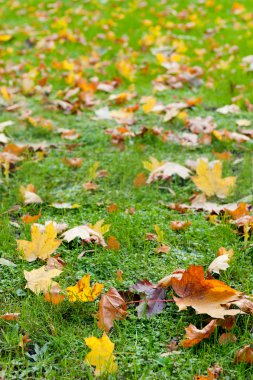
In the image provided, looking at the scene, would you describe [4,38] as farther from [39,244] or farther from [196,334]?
[196,334]

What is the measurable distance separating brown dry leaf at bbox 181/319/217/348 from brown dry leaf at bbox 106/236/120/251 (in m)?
0.63

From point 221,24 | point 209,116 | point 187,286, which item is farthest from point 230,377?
point 221,24

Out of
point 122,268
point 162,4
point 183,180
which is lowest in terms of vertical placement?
Answer: point 162,4

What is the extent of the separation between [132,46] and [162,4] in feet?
7.38

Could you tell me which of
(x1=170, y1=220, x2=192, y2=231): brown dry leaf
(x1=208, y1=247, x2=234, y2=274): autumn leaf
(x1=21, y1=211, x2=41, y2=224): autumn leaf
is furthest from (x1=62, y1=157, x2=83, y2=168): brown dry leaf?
(x1=208, y1=247, x2=234, y2=274): autumn leaf

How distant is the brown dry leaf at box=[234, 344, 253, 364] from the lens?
1.64 metres

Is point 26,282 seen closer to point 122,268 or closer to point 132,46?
point 122,268

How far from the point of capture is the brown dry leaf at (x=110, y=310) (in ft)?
5.94

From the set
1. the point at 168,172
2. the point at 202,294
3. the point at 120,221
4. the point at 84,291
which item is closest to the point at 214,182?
the point at 168,172

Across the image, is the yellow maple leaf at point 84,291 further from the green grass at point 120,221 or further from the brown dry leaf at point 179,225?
the brown dry leaf at point 179,225

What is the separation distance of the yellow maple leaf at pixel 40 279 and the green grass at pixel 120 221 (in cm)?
4

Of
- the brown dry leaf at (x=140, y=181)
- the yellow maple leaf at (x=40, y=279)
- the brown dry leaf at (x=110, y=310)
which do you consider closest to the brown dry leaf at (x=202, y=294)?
the brown dry leaf at (x=110, y=310)

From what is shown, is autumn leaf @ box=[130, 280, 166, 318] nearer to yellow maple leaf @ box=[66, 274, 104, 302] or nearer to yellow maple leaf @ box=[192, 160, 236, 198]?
yellow maple leaf @ box=[66, 274, 104, 302]

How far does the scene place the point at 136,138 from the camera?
3.62m
